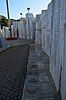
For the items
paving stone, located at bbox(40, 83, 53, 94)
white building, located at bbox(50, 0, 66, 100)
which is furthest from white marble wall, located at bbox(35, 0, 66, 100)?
paving stone, located at bbox(40, 83, 53, 94)

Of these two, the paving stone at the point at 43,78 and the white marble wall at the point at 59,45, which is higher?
the white marble wall at the point at 59,45

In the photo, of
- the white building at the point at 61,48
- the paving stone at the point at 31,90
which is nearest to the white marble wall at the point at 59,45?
the white building at the point at 61,48

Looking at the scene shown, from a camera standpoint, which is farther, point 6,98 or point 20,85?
point 20,85

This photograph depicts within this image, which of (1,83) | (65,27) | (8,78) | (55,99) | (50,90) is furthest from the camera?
(8,78)

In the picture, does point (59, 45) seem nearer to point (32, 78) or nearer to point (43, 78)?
point (43, 78)

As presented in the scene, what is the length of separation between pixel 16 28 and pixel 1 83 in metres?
34.0

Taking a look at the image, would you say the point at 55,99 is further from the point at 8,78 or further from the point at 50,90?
the point at 8,78

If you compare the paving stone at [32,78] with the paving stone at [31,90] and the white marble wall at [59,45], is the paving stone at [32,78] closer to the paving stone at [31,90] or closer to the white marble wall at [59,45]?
the paving stone at [31,90]

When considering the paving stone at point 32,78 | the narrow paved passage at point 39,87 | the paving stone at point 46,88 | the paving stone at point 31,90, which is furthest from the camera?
the paving stone at point 32,78

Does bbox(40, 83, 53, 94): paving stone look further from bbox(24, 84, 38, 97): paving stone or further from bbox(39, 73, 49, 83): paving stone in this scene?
bbox(39, 73, 49, 83): paving stone

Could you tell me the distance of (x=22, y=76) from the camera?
20.6 ft

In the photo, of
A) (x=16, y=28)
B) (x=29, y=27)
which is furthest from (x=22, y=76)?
(x=16, y=28)

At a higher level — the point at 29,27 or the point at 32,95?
the point at 29,27

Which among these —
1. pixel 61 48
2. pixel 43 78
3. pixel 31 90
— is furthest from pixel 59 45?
pixel 43 78
